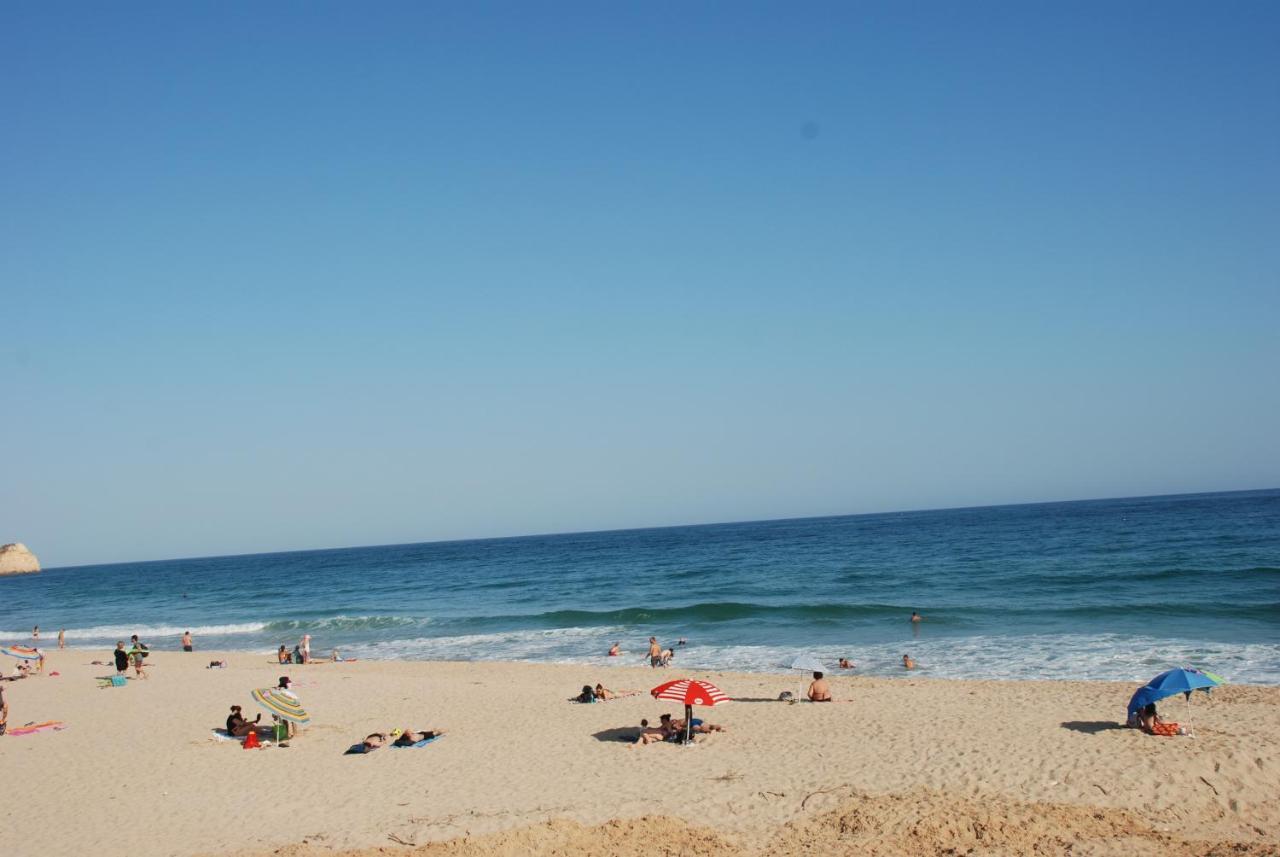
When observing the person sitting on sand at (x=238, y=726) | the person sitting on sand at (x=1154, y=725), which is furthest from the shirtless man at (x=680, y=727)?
the person sitting on sand at (x=238, y=726)

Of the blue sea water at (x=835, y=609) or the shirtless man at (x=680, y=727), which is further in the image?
the blue sea water at (x=835, y=609)

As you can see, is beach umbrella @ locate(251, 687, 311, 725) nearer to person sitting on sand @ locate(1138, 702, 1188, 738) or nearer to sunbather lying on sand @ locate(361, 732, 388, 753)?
sunbather lying on sand @ locate(361, 732, 388, 753)

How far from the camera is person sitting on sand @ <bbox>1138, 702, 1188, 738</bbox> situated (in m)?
13.3

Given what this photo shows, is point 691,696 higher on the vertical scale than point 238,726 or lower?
higher

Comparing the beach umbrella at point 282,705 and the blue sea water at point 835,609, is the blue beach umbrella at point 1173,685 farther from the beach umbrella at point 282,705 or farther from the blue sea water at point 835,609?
the beach umbrella at point 282,705

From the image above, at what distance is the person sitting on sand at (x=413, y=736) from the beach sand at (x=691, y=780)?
0.42 metres

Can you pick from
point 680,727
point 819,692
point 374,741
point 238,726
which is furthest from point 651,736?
point 238,726

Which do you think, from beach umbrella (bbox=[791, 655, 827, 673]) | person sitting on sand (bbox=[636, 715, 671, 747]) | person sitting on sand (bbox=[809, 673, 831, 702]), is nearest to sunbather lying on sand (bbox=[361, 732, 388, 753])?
person sitting on sand (bbox=[636, 715, 671, 747])

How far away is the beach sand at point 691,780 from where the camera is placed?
10.1 m

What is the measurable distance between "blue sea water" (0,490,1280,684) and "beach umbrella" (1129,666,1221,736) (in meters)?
6.60

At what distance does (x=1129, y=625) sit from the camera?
84.9 feet

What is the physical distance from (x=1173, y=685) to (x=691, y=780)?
25.2ft

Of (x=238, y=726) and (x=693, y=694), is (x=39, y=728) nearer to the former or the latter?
(x=238, y=726)

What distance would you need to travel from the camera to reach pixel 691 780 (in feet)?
40.4
